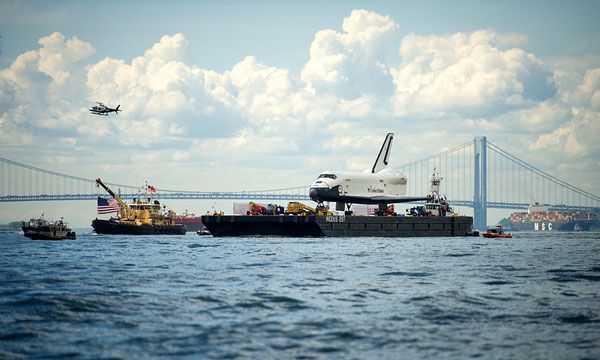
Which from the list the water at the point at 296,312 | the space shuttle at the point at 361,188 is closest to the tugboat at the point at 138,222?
the space shuttle at the point at 361,188

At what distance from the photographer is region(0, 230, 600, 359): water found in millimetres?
24906

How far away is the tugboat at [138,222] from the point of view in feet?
457

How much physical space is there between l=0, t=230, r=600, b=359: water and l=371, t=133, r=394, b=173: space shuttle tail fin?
8666 centimetres

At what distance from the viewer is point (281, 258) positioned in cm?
6303

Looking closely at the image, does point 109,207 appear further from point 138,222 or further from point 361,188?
point 361,188

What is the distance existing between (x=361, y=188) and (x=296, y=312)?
9268 cm

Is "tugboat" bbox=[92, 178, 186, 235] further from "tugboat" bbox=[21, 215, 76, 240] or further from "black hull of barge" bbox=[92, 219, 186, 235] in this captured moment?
"tugboat" bbox=[21, 215, 76, 240]

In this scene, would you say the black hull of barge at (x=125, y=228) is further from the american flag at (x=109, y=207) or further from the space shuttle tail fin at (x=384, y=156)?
the space shuttle tail fin at (x=384, y=156)

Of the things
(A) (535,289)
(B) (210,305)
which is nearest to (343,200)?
(A) (535,289)

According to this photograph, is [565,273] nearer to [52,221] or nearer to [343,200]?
[343,200]

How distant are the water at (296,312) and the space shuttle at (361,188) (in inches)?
2568

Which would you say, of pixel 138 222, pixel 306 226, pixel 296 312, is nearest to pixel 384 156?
pixel 306 226

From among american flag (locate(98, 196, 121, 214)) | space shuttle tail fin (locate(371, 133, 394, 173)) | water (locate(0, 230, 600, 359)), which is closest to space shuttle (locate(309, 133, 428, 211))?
space shuttle tail fin (locate(371, 133, 394, 173))

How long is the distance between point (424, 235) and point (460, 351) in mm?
103003
